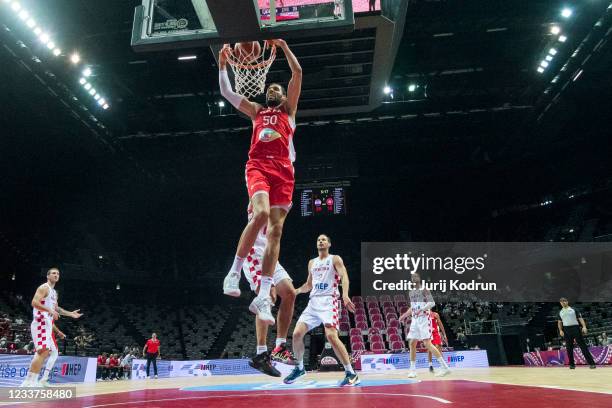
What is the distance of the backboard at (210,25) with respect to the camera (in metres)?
5.52

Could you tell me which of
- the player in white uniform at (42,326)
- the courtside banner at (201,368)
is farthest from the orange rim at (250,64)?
the courtside banner at (201,368)

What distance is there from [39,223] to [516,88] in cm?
2061

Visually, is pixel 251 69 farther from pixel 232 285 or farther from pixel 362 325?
pixel 362 325

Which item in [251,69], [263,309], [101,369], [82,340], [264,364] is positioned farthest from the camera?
[82,340]

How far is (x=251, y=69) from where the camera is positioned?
5.70 meters

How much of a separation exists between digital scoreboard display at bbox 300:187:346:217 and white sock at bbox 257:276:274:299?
14.4 meters

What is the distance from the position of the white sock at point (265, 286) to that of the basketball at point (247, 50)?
114 inches

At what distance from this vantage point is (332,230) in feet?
84.1

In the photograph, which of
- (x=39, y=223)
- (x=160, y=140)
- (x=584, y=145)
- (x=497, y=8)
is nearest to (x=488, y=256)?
(x=584, y=145)

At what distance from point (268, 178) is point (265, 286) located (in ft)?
3.06

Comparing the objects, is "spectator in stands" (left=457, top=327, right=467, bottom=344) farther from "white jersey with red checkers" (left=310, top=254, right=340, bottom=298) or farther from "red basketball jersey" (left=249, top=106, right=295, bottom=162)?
"red basketball jersey" (left=249, top=106, right=295, bottom=162)

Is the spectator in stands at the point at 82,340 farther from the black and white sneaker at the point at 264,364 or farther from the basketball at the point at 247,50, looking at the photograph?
the black and white sneaker at the point at 264,364

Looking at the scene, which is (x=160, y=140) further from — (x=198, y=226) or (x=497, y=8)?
(x=497, y=8)

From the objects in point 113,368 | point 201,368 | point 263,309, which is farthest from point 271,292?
point 201,368
